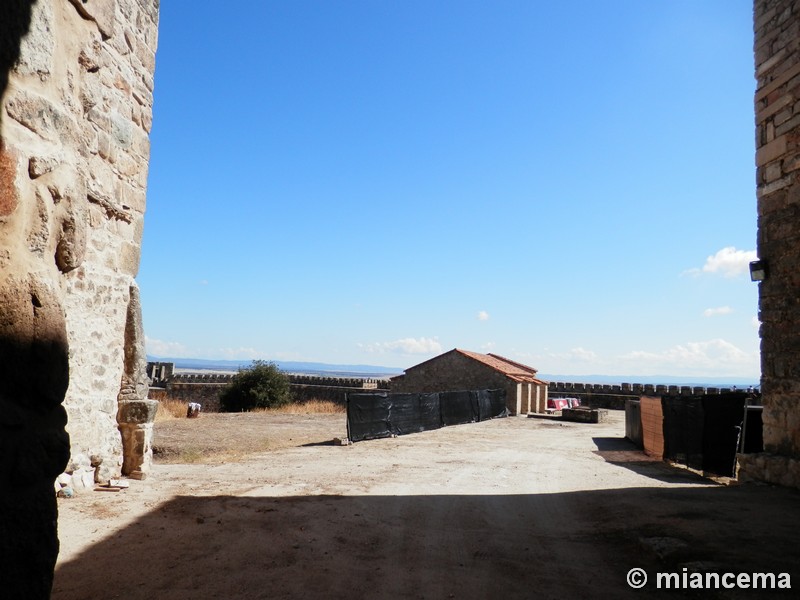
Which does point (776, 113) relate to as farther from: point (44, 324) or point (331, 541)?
point (44, 324)

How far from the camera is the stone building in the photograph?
27688 millimetres

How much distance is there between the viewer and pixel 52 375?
1814 millimetres

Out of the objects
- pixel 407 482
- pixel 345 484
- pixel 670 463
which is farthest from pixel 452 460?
pixel 670 463

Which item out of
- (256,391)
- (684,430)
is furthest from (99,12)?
(256,391)

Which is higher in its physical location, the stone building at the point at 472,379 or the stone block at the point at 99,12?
the stone block at the point at 99,12

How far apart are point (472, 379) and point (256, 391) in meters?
10.8

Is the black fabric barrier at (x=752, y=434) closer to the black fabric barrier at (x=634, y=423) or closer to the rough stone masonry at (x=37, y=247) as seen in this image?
the black fabric barrier at (x=634, y=423)

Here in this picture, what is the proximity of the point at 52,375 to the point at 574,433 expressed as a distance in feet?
63.9

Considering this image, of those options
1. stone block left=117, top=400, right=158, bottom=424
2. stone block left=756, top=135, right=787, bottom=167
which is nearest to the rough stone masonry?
stone block left=117, top=400, right=158, bottom=424

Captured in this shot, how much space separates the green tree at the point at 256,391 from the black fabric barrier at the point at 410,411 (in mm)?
10201

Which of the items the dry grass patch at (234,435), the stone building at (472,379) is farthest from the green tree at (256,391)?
the stone building at (472,379)

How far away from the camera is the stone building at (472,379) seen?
27.7 metres

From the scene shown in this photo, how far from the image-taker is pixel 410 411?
18016mm

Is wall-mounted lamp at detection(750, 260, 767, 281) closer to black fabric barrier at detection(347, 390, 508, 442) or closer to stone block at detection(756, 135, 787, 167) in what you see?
stone block at detection(756, 135, 787, 167)
